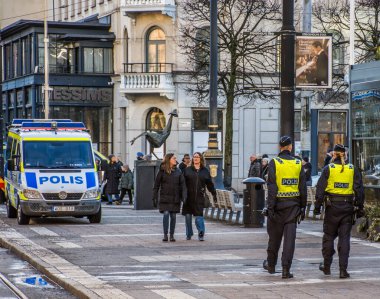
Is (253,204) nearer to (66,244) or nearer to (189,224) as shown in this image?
(189,224)

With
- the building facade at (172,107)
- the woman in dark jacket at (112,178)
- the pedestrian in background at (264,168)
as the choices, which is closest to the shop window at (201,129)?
the building facade at (172,107)

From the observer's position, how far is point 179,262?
17.9 m

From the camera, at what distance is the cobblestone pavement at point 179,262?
14.1 metres

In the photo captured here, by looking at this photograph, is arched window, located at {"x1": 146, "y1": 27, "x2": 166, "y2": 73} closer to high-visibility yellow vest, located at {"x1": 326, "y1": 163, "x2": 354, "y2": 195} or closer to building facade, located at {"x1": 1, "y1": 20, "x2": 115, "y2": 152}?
building facade, located at {"x1": 1, "y1": 20, "x2": 115, "y2": 152}

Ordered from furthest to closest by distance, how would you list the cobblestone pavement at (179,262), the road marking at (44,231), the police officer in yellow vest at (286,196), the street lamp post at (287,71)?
the road marking at (44,231) → the street lamp post at (287,71) → the police officer in yellow vest at (286,196) → the cobblestone pavement at (179,262)

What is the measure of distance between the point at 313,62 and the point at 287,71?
1.88ft

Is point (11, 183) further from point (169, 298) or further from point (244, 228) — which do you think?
point (169, 298)

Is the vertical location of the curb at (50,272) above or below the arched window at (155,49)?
below

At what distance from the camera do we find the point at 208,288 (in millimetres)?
14352

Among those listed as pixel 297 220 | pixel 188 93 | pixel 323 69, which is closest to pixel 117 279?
pixel 297 220

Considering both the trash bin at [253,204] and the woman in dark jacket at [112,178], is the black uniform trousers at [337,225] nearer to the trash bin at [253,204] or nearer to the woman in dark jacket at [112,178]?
the trash bin at [253,204]

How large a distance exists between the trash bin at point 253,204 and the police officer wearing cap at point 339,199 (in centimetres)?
1024

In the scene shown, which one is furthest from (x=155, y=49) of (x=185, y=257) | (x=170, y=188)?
(x=185, y=257)

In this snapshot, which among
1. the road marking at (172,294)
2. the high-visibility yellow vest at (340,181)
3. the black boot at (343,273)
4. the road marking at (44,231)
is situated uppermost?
the high-visibility yellow vest at (340,181)
